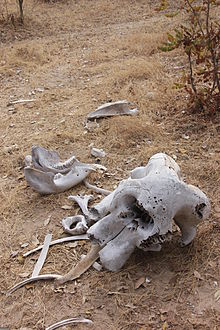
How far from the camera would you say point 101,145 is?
3908 mm

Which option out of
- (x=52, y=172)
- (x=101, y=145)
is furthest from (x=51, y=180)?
(x=101, y=145)

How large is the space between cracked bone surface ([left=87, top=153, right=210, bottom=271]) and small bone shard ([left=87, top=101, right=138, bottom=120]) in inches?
69.3

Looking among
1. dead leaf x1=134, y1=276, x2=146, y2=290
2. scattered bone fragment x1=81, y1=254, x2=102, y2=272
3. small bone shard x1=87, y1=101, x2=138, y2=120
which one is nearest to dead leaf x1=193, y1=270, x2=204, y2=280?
dead leaf x1=134, y1=276, x2=146, y2=290

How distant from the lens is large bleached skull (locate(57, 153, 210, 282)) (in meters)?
2.39

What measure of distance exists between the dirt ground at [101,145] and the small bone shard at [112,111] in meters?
0.09

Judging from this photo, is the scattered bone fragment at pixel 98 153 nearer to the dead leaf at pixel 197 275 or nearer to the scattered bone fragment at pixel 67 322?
the dead leaf at pixel 197 275

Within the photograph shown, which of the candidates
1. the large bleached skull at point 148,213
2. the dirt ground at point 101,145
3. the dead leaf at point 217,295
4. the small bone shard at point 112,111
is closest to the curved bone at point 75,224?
the dirt ground at point 101,145

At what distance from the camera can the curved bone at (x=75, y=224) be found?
2859mm

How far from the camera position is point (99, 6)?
27.3ft

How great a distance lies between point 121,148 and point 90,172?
1.57 ft

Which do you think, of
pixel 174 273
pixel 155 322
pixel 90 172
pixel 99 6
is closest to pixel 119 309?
pixel 155 322

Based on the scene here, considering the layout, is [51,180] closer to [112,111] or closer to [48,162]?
[48,162]

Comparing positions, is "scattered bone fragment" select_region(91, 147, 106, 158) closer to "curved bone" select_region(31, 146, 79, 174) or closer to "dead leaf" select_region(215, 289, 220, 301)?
"curved bone" select_region(31, 146, 79, 174)

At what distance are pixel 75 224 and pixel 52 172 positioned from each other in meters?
0.51
